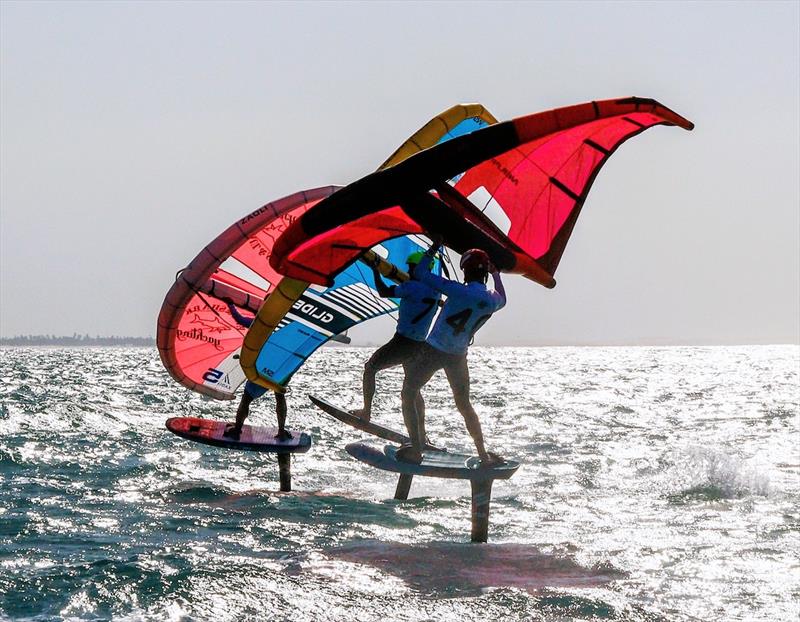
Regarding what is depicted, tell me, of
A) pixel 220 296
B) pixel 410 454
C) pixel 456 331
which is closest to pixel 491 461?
pixel 410 454

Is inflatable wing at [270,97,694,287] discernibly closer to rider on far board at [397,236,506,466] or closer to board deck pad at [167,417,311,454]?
rider on far board at [397,236,506,466]

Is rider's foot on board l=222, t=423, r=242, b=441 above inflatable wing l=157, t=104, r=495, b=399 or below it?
below

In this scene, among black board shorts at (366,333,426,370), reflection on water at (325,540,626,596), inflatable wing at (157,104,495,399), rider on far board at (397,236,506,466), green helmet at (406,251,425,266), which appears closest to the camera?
reflection on water at (325,540,626,596)

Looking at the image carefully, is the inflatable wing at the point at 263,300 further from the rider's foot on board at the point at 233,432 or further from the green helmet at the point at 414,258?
the rider's foot on board at the point at 233,432

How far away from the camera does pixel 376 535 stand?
10953 millimetres

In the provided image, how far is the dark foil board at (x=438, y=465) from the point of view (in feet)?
32.6

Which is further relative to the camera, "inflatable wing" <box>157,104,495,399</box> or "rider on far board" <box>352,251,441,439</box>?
"inflatable wing" <box>157,104,495,399</box>

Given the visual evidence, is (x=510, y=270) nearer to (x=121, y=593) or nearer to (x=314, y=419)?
(x=121, y=593)

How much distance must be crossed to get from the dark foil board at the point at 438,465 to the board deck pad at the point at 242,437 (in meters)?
3.15

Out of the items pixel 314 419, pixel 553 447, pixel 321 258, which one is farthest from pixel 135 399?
pixel 321 258

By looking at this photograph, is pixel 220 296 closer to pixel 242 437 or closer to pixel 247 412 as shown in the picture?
pixel 247 412

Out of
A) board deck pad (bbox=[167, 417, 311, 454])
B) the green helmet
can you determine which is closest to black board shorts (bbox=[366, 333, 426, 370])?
the green helmet

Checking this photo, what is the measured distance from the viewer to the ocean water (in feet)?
26.3

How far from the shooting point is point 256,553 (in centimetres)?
984
